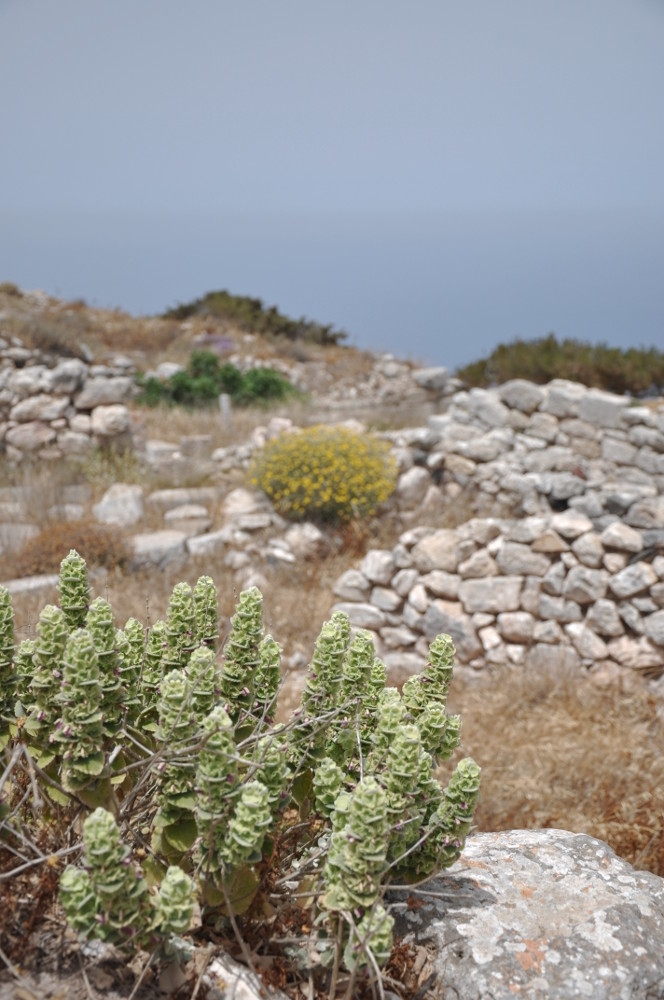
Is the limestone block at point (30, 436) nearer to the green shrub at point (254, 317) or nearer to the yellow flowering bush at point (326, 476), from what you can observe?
the yellow flowering bush at point (326, 476)

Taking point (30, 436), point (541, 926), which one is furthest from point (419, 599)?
point (30, 436)

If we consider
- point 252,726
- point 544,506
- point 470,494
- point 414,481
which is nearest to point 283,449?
point 414,481

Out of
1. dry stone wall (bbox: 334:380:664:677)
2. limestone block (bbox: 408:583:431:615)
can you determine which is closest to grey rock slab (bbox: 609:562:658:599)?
dry stone wall (bbox: 334:380:664:677)

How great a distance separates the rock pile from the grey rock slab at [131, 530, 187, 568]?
11.3 feet

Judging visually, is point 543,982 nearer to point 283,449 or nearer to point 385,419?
point 283,449

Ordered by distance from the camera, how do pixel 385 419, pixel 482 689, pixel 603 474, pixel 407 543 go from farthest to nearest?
pixel 385 419 → pixel 603 474 → pixel 407 543 → pixel 482 689

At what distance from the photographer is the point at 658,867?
3.31 m

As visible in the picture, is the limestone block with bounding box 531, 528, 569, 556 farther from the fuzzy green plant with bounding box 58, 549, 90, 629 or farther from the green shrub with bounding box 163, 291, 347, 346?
the green shrub with bounding box 163, 291, 347, 346

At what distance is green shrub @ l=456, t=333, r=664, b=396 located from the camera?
474 inches

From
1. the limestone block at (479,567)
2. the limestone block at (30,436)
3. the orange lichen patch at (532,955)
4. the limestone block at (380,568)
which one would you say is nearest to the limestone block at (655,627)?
the limestone block at (479,567)

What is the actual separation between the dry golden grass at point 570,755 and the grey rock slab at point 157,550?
9.90 feet

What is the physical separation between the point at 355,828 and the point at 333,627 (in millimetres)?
514

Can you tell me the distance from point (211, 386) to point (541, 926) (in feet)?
43.3

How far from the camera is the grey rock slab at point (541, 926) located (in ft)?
5.49
